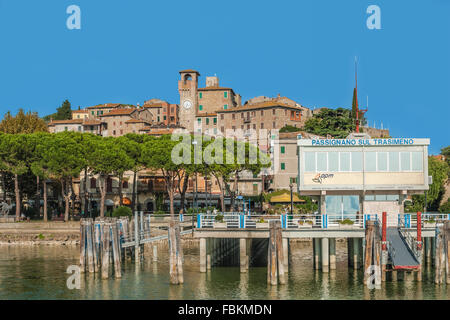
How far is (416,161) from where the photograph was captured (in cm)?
4172

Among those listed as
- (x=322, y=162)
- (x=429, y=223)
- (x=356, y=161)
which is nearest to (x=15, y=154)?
(x=322, y=162)

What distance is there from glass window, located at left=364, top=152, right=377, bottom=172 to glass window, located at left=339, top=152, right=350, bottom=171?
1.27 meters

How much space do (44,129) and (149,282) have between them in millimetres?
59939

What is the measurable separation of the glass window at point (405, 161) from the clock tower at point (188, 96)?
106746 mm

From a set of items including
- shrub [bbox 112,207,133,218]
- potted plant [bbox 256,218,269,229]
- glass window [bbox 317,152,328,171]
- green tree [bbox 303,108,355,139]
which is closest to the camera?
potted plant [bbox 256,218,269,229]

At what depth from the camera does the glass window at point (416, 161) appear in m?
41.7

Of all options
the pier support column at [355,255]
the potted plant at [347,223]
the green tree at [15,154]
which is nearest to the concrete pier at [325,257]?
the potted plant at [347,223]

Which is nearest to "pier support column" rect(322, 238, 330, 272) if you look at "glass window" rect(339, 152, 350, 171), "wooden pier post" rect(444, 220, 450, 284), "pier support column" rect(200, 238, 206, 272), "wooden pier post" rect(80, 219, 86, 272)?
"glass window" rect(339, 152, 350, 171)

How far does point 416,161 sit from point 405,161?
80cm

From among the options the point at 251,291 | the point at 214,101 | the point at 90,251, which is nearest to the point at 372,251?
the point at 251,291

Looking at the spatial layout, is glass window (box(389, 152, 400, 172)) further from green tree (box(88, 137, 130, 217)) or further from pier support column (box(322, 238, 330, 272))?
green tree (box(88, 137, 130, 217))

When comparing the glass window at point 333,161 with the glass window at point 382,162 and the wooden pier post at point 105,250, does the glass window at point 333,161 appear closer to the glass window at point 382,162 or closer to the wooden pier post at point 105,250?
the glass window at point 382,162

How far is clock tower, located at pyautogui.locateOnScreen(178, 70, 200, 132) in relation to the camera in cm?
14688

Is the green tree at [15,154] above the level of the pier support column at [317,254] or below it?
above
